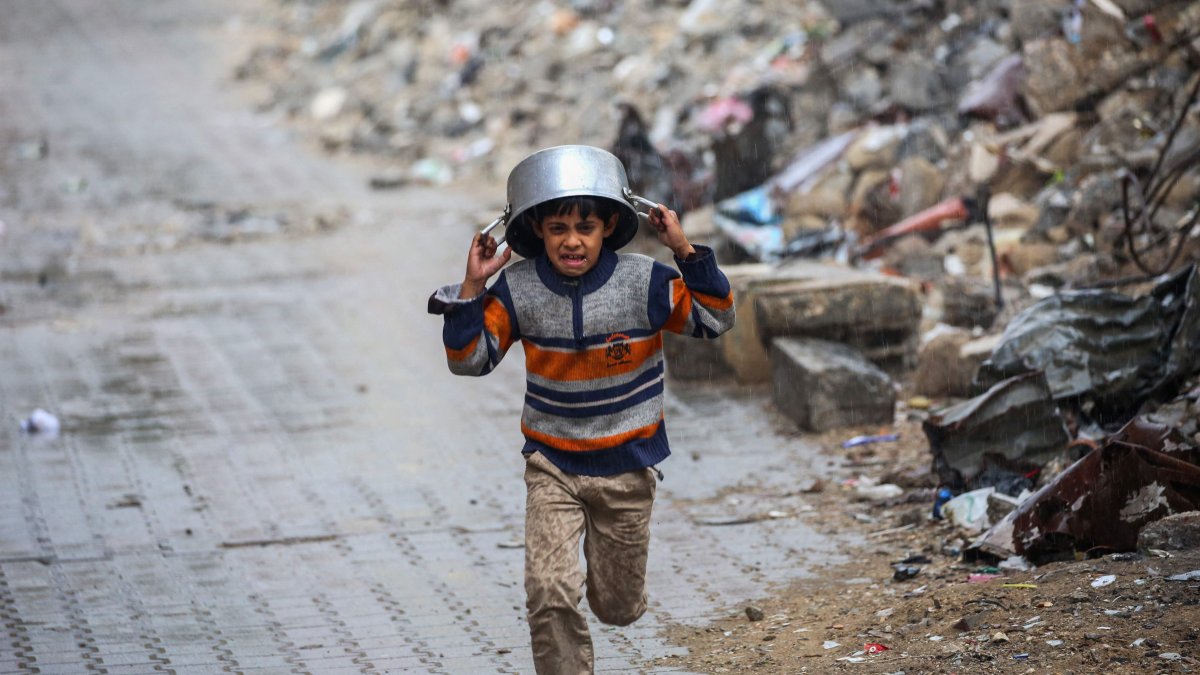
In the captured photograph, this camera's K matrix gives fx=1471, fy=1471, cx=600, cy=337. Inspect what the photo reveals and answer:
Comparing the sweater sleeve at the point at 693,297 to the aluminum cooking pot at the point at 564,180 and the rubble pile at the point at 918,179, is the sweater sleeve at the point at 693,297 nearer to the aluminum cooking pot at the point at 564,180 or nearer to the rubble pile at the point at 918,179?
the aluminum cooking pot at the point at 564,180

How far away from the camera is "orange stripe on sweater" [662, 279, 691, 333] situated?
3559 mm

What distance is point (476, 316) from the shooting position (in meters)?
3.43

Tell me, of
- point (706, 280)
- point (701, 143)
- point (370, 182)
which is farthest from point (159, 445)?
point (370, 182)

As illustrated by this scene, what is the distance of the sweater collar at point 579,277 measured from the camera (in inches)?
140

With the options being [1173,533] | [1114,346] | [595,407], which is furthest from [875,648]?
[1114,346]

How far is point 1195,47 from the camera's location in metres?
9.71

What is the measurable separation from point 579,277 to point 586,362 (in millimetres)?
206

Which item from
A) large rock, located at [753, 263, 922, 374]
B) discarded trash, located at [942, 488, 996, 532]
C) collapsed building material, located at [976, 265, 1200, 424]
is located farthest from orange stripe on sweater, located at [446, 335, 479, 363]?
large rock, located at [753, 263, 922, 374]

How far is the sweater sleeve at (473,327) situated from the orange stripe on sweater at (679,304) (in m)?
0.39

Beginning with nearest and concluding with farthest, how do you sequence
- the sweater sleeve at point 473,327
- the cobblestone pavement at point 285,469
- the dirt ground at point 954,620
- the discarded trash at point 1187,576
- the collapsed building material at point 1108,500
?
the sweater sleeve at point 473,327 < the dirt ground at point 954,620 < the discarded trash at point 1187,576 < the collapsed building material at point 1108,500 < the cobblestone pavement at point 285,469

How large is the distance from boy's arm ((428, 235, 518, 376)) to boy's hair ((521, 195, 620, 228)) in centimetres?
13

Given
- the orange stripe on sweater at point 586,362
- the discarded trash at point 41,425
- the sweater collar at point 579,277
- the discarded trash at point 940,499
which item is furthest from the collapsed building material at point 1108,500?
the discarded trash at point 41,425

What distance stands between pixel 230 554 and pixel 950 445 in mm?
2735

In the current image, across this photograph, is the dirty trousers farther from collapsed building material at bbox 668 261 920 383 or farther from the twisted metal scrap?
the twisted metal scrap
